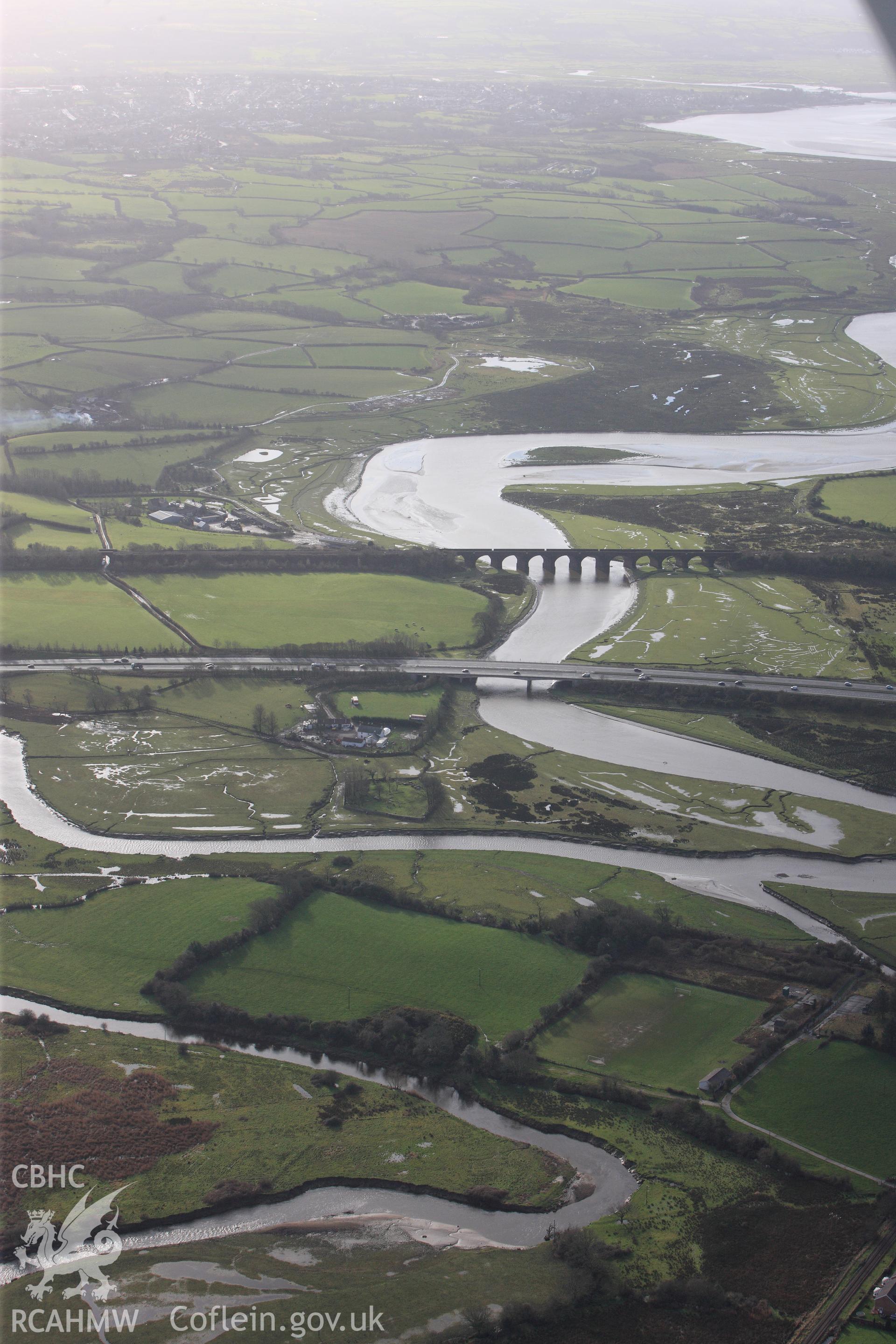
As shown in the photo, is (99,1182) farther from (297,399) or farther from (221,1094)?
(297,399)

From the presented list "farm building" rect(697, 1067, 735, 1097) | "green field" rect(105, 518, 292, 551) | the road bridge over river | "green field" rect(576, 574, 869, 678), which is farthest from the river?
"green field" rect(105, 518, 292, 551)

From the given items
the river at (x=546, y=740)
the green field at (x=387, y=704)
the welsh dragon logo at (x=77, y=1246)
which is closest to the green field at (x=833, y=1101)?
the river at (x=546, y=740)

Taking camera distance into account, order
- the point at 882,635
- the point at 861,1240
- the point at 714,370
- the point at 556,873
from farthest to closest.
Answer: the point at 714,370, the point at 882,635, the point at 556,873, the point at 861,1240

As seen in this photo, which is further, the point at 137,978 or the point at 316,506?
the point at 316,506

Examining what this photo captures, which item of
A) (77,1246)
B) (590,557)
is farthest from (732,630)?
(77,1246)

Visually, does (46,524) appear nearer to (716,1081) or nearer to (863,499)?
(863,499)

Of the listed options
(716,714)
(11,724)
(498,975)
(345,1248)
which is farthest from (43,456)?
(345,1248)
